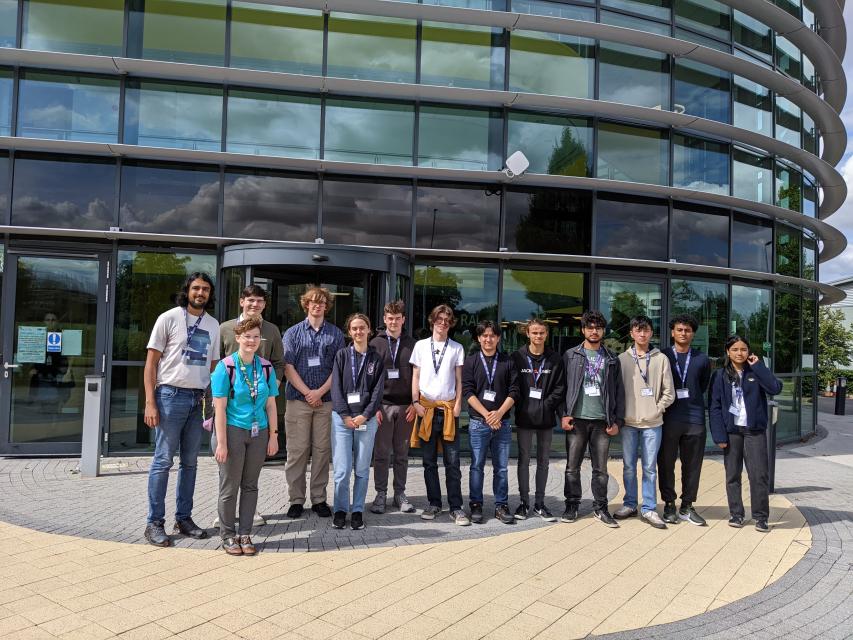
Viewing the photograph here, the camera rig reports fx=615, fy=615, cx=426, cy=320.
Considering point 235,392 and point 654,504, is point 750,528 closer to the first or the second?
point 654,504

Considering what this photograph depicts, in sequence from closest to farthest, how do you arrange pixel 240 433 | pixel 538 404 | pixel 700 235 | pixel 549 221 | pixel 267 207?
pixel 240 433 < pixel 538 404 < pixel 267 207 < pixel 549 221 < pixel 700 235

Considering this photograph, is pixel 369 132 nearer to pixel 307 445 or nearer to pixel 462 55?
pixel 462 55

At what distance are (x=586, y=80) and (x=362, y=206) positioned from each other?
393 cm

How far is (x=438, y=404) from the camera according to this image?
5.68m

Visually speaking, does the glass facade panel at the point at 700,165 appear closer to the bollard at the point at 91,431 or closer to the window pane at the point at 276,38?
the window pane at the point at 276,38

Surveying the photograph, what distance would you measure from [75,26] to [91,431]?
545cm

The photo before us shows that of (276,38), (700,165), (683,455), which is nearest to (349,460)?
(683,455)

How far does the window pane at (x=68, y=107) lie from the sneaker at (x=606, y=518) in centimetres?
756

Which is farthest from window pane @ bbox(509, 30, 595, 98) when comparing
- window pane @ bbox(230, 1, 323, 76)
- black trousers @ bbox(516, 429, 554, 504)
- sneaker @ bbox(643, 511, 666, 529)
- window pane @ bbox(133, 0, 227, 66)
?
sneaker @ bbox(643, 511, 666, 529)

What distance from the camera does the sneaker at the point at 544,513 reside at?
5688 mm

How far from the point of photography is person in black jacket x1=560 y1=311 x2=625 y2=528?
18.8 feet

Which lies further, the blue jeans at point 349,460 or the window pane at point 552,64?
the window pane at point 552,64

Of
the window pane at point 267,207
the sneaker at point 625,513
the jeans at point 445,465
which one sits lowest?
the sneaker at point 625,513

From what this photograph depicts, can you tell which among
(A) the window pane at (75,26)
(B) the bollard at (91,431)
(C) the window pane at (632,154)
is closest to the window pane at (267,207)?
(A) the window pane at (75,26)
